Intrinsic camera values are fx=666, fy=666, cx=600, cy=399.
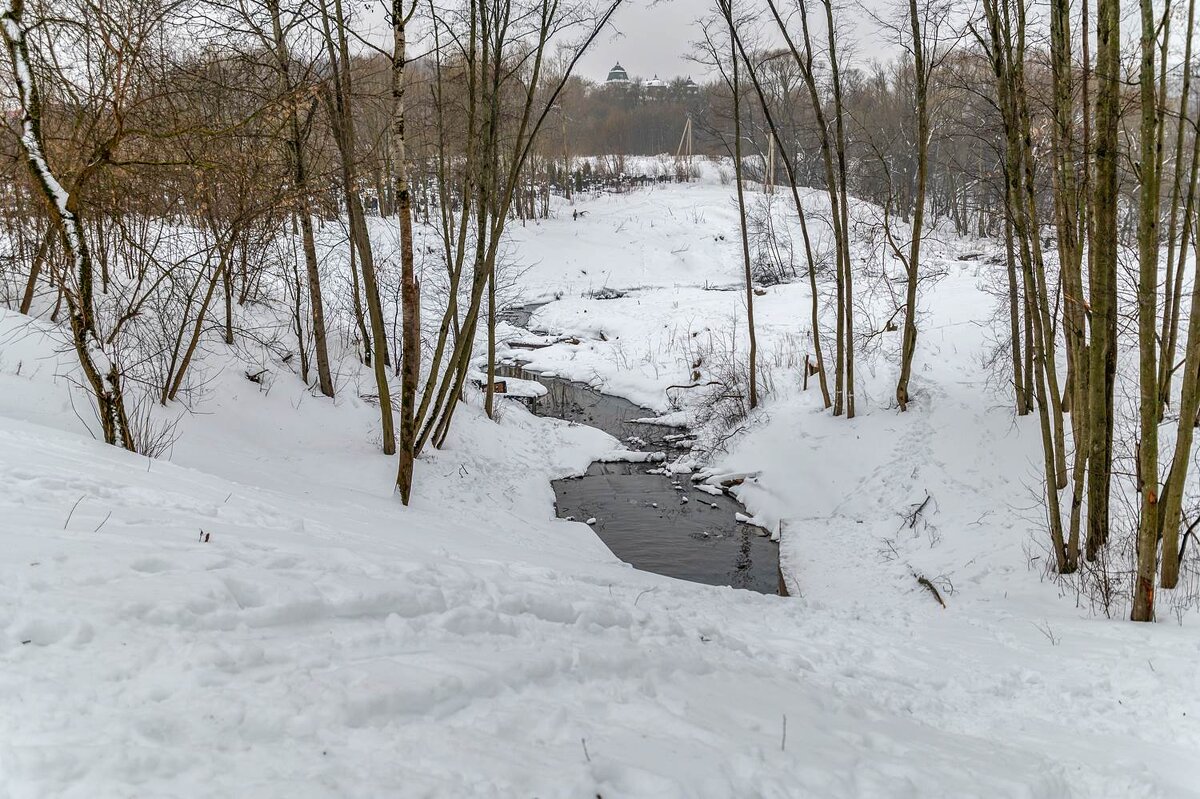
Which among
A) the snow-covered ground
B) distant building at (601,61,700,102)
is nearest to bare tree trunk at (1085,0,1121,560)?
the snow-covered ground

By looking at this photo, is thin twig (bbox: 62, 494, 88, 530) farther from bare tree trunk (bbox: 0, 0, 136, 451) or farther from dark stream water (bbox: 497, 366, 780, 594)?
dark stream water (bbox: 497, 366, 780, 594)

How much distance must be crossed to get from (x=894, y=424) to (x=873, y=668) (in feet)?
23.3

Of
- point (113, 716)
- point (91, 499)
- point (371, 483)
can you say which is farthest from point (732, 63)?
point (113, 716)

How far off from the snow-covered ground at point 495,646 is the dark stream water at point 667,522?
591 mm

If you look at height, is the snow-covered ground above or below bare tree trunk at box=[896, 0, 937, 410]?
below

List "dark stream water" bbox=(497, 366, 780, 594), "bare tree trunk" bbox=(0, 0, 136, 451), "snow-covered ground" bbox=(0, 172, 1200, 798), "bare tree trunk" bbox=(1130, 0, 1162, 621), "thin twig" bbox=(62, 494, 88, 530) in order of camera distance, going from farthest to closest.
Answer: "dark stream water" bbox=(497, 366, 780, 594) → "bare tree trunk" bbox=(0, 0, 136, 451) → "bare tree trunk" bbox=(1130, 0, 1162, 621) → "thin twig" bbox=(62, 494, 88, 530) → "snow-covered ground" bbox=(0, 172, 1200, 798)

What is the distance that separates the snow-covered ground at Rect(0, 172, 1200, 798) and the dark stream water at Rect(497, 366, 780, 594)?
1.94ft

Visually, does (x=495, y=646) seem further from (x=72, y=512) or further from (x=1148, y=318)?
(x=1148, y=318)

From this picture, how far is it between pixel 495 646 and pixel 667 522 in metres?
6.41

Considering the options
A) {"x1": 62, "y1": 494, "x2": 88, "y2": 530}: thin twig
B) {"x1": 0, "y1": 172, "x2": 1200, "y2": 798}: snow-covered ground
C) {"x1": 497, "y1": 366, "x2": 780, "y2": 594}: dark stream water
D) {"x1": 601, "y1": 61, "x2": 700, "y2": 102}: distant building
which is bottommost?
{"x1": 497, "y1": 366, "x2": 780, "y2": 594}: dark stream water

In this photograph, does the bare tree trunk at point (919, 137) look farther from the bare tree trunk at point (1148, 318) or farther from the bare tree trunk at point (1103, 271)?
the bare tree trunk at point (1148, 318)

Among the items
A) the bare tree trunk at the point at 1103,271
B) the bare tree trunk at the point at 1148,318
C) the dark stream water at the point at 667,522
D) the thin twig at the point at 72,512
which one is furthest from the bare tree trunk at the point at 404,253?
the bare tree trunk at the point at 1148,318

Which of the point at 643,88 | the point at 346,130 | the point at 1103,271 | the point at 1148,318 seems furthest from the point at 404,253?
the point at 643,88

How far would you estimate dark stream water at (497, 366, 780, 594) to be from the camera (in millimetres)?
8719
